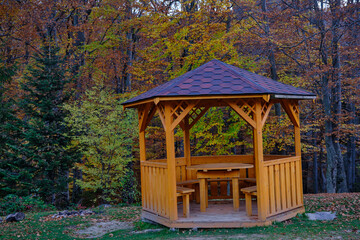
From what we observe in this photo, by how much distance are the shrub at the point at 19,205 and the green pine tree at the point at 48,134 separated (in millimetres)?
1276

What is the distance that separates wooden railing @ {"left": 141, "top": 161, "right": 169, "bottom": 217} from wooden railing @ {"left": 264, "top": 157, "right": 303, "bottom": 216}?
2.18 m

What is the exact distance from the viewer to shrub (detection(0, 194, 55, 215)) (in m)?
11.3

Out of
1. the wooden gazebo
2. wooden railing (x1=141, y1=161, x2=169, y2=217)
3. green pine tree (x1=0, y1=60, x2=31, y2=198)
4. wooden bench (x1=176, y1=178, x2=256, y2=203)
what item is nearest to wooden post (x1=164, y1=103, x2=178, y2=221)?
the wooden gazebo

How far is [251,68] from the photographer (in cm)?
1513

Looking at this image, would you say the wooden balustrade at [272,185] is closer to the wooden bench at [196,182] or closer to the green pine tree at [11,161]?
the wooden bench at [196,182]

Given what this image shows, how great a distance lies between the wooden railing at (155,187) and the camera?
7.41 metres

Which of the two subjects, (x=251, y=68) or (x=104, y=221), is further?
(x=251, y=68)

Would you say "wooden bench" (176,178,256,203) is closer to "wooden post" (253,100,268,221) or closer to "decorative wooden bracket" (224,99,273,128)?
"wooden post" (253,100,268,221)

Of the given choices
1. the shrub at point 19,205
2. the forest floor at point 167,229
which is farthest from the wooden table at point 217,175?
the shrub at point 19,205

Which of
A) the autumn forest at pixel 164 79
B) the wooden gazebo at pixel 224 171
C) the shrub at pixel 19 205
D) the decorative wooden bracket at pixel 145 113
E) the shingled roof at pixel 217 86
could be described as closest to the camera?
the shingled roof at pixel 217 86

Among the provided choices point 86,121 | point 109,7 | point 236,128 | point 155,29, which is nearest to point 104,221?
point 86,121

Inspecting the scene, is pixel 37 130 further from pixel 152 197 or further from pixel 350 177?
pixel 350 177

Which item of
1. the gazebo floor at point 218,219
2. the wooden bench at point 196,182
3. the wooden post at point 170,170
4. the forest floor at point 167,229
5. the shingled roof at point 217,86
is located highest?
the shingled roof at point 217,86

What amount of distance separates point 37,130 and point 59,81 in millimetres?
2377
